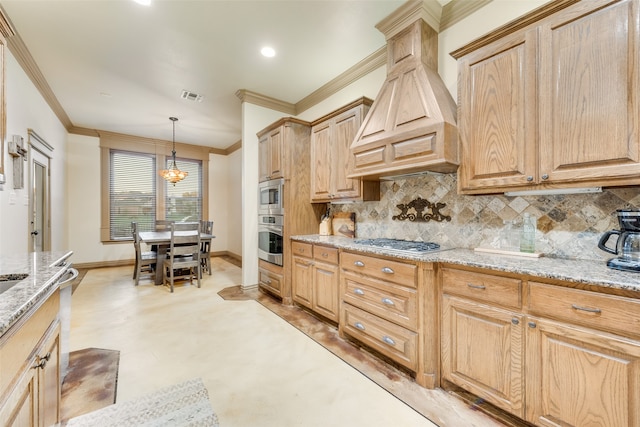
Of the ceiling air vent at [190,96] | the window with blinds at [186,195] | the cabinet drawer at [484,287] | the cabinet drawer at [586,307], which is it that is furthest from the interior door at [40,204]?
Result: the cabinet drawer at [586,307]

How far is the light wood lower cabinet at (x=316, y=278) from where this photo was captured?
107 inches

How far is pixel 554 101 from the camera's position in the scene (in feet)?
5.18

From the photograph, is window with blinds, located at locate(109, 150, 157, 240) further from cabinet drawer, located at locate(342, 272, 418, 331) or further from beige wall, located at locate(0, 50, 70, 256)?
cabinet drawer, located at locate(342, 272, 418, 331)

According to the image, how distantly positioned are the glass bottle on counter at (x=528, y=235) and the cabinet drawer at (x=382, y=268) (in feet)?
2.61

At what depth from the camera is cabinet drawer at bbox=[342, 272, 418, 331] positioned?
194cm

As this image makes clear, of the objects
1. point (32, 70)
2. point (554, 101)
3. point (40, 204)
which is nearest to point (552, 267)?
point (554, 101)

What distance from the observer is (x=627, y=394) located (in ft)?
3.85

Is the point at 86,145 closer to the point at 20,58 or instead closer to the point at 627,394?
the point at 20,58

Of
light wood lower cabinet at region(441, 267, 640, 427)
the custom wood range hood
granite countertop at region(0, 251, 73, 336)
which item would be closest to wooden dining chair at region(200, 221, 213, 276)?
granite countertop at region(0, 251, 73, 336)

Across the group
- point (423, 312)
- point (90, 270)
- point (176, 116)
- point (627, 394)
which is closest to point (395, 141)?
point (423, 312)

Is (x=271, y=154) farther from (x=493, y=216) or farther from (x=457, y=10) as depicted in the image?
(x=493, y=216)

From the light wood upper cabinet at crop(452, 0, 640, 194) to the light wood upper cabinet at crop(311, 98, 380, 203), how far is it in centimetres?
108

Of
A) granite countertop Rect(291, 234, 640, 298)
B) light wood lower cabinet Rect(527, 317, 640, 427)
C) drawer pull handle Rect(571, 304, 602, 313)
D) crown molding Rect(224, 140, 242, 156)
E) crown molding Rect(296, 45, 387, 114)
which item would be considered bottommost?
light wood lower cabinet Rect(527, 317, 640, 427)

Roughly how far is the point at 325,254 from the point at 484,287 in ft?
4.96
